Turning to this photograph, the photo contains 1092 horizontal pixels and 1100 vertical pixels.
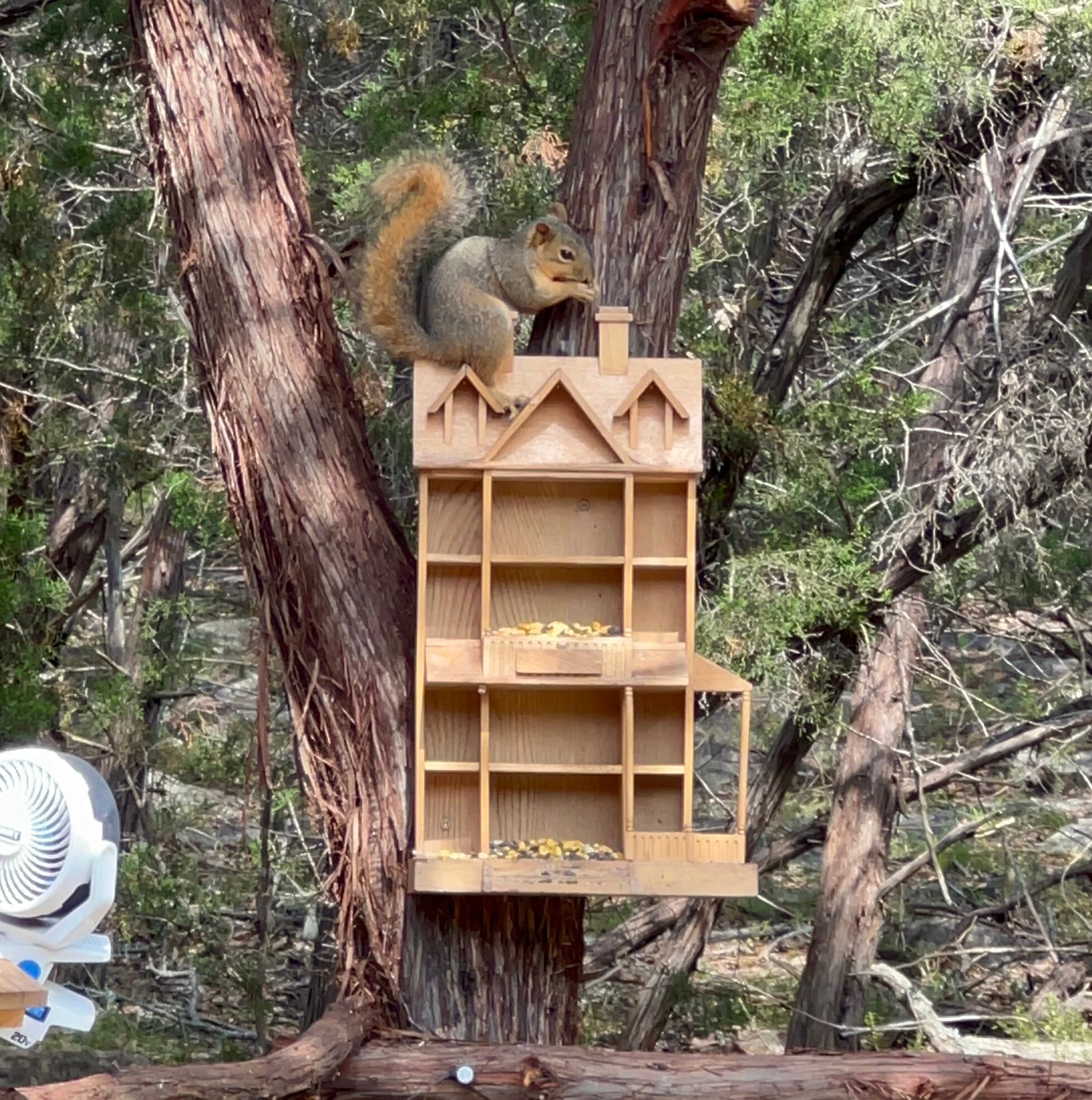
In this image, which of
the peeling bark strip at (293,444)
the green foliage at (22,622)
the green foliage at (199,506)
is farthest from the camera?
the green foliage at (22,622)

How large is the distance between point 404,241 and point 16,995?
1.85 metres

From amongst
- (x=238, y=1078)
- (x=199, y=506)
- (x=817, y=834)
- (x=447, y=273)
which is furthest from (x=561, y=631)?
(x=817, y=834)

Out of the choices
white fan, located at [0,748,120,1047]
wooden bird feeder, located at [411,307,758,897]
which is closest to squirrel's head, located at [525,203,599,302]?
wooden bird feeder, located at [411,307,758,897]

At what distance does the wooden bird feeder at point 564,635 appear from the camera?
2816 mm

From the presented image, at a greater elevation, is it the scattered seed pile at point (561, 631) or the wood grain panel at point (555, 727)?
the scattered seed pile at point (561, 631)

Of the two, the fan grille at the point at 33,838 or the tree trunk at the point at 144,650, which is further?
the tree trunk at the point at 144,650

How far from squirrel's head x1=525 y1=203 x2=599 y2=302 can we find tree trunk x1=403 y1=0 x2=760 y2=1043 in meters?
0.05

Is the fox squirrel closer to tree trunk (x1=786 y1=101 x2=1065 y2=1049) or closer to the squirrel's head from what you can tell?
the squirrel's head

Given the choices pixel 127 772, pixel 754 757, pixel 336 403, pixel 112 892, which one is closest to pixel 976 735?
pixel 754 757

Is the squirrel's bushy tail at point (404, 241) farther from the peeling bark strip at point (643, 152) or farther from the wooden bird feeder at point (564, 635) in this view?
the peeling bark strip at point (643, 152)

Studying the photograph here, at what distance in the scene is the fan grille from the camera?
1.64 meters

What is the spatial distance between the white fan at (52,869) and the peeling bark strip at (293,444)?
4.31 feet

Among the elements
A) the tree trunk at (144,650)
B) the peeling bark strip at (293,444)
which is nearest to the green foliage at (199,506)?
the tree trunk at (144,650)

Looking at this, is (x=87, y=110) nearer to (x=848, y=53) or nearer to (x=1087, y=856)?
(x=848, y=53)
